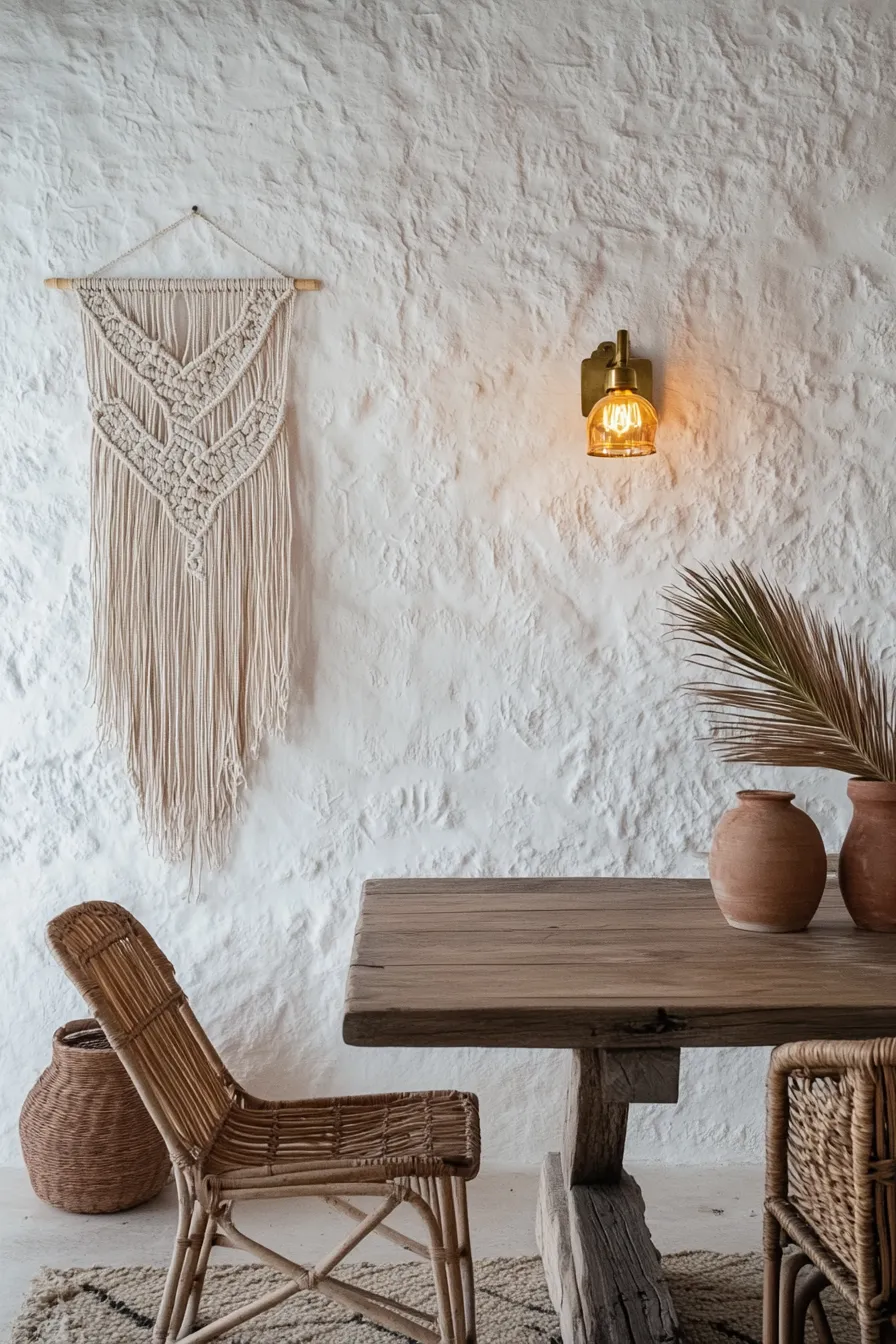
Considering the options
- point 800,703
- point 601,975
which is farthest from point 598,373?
point 601,975

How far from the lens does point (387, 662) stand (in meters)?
2.72

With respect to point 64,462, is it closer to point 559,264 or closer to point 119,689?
point 119,689

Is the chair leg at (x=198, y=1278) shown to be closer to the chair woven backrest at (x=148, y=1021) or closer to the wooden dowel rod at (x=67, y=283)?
the chair woven backrest at (x=148, y=1021)

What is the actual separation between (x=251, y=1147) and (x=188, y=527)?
1.41 metres

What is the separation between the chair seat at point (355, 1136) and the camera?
1718mm

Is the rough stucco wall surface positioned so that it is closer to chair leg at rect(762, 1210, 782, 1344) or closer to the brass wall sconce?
the brass wall sconce

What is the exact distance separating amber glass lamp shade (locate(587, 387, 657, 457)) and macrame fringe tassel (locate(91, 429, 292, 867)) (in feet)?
2.38

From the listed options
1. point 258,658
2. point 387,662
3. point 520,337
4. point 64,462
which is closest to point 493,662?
point 387,662

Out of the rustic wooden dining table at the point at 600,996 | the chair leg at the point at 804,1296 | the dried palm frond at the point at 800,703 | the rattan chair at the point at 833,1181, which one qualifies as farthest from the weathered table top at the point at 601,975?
the chair leg at the point at 804,1296

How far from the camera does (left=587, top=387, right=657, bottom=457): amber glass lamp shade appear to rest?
2516 mm

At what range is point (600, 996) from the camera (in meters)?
1.51

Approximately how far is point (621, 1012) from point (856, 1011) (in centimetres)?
30

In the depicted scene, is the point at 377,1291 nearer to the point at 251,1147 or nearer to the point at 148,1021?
the point at 251,1147

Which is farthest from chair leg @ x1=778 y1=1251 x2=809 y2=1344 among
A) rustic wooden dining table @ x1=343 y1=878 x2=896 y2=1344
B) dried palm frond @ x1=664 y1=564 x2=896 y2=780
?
dried palm frond @ x1=664 y1=564 x2=896 y2=780
